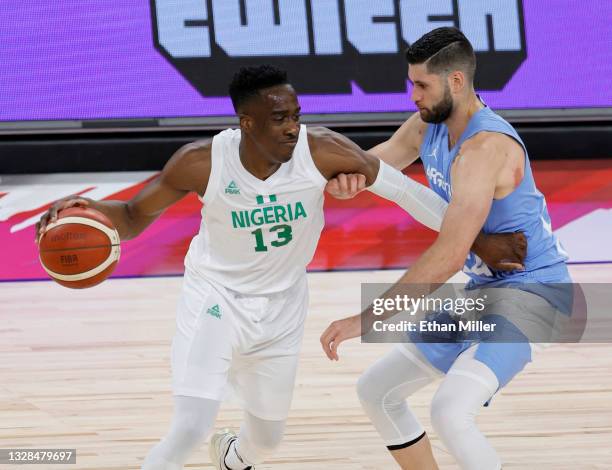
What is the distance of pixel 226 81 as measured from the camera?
892cm

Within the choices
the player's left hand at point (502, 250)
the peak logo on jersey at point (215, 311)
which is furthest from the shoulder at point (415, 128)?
the peak logo on jersey at point (215, 311)

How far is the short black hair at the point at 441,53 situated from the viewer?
387 centimetres

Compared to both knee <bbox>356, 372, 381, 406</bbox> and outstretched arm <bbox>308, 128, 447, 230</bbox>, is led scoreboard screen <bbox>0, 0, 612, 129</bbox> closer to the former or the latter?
outstretched arm <bbox>308, 128, 447, 230</bbox>

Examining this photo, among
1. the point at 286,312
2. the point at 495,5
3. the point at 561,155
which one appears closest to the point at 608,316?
the point at 561,155

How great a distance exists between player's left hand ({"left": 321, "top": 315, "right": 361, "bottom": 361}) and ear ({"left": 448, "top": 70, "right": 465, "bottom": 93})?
3.22 feet

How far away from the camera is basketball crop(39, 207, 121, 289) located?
3.78 m

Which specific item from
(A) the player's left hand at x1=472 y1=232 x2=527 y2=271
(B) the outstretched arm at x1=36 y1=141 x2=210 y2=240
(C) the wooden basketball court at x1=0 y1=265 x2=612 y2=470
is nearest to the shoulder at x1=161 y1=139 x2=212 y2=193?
(B) the outstretched arm at x1=36 y1=141 x2=210 y2=240

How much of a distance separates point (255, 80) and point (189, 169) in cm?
39

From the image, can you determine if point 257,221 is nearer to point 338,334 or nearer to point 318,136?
point 318,136

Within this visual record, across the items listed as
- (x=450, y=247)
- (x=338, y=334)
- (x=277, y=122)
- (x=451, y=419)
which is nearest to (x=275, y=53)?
(x=277, y=122)

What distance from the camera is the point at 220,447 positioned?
14.4ft

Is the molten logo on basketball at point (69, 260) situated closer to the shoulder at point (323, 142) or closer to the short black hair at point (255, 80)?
the short black hair at point (255, 80)

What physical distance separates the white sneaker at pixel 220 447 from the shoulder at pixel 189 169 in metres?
1.10

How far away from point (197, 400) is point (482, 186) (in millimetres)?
1169
